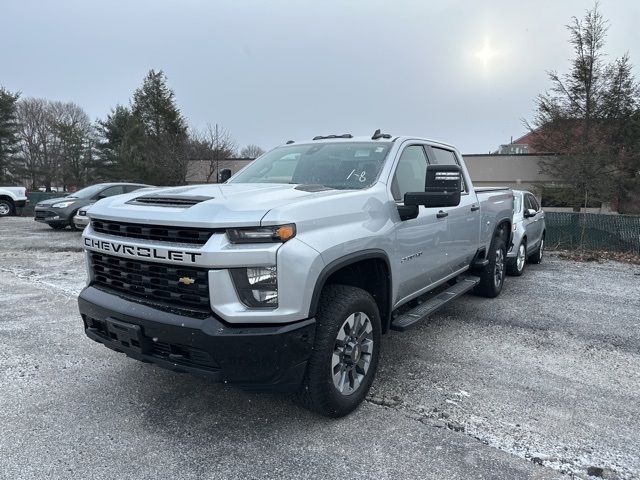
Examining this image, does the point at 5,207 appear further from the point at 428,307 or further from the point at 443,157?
the point at 428,307

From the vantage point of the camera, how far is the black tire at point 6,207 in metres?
19.4

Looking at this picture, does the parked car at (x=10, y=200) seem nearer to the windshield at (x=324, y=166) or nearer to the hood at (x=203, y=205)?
the windshield at (x=324, y=166)

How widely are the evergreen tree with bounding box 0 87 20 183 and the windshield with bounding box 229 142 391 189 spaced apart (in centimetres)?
4175

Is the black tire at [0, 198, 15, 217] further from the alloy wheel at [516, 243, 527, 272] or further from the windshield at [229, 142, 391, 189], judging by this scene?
the alloy wheel at [516, 243, 527, 272]

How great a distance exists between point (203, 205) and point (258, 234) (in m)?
0.43

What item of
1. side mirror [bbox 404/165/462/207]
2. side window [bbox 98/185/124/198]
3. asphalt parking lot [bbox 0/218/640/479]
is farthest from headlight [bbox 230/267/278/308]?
side window [bbox 98/185/124/198]

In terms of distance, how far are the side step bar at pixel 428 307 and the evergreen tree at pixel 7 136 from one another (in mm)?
42726

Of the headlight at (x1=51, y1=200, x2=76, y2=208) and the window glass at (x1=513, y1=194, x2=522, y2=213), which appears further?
the headlight at (x1=51, y1=200, x2=76, y2=208)

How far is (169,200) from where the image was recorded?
2975 mm

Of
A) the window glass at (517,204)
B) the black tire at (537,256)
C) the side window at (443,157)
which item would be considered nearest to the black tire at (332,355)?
the side window at (443,157)

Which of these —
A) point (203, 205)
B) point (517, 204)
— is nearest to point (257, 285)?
point (203, 205)

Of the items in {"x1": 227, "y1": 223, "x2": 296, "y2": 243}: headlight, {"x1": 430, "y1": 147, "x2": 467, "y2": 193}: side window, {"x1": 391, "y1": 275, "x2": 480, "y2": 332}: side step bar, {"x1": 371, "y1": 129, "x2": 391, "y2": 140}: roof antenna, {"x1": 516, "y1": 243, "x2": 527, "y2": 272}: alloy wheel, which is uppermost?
{"x1": 371, "y1": 129, "x2": 391, "y2": 140}: roof antenna

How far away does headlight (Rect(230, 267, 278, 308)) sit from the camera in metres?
2.50

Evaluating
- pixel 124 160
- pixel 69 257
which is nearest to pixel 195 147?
pixel 124 160
